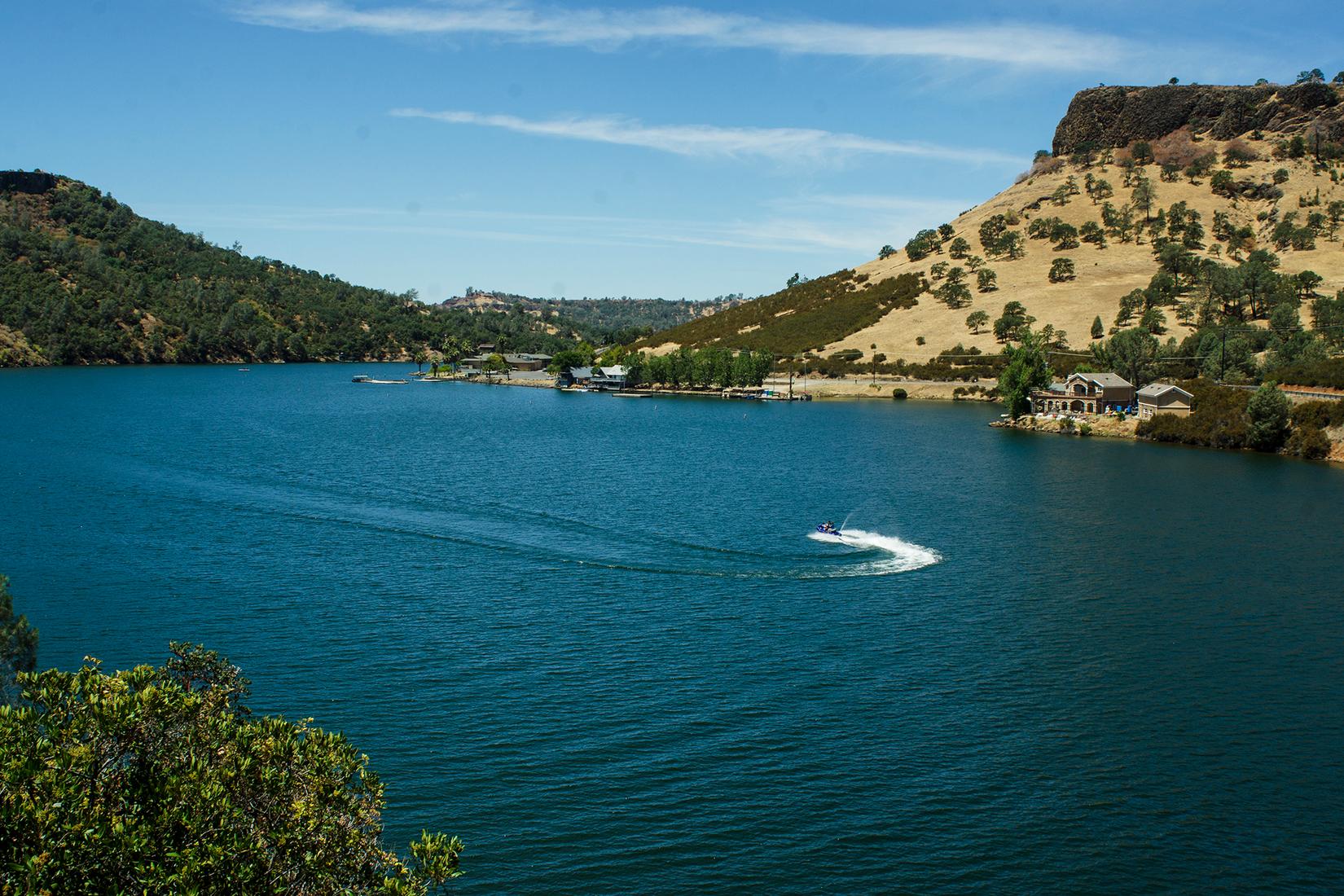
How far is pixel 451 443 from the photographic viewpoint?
370 ft

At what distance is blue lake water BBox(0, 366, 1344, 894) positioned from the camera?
29.8m

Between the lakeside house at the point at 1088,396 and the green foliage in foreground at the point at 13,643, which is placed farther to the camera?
the lakeside house at the point at 1088,396

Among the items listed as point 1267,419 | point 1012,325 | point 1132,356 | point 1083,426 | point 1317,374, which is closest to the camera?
point 1267,419

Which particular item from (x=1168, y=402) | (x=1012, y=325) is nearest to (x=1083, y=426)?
(x=1168, y=402)

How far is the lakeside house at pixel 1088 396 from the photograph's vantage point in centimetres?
13525

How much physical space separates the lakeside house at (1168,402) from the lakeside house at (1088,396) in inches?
231

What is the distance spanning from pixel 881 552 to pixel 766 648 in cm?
1903

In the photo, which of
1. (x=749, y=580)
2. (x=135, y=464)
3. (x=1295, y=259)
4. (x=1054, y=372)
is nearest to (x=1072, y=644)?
(x=749, y=580)

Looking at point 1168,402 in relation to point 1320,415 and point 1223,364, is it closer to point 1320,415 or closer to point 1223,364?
point 1320,415

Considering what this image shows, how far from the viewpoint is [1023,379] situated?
13588 centimetres

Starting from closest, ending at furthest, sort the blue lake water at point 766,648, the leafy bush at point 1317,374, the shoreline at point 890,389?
the blue lake water at point 766,648 → the leafy bush at point 1317,374 → the shoreline at point 890,389

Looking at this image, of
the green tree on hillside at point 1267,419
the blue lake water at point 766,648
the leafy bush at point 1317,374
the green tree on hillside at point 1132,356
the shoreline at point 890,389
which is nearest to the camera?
the blue lake water at point 766,648

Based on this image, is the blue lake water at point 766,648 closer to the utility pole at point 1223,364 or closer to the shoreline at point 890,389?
the utility pole at point 1223,364

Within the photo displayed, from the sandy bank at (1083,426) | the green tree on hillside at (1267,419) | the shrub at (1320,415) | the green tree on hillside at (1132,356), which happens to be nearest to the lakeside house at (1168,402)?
the sandy bank at (1083,426)
